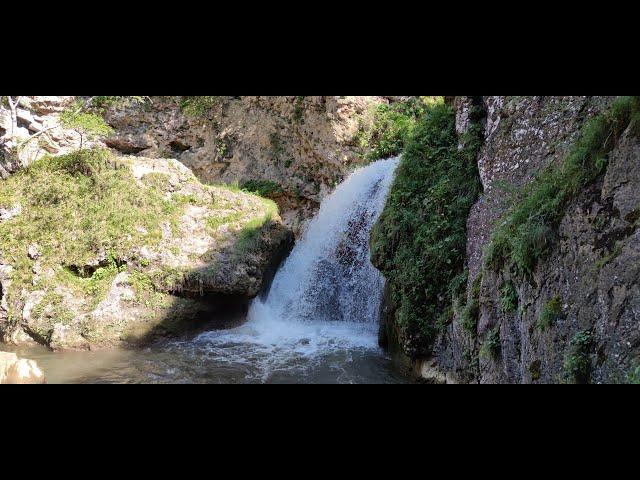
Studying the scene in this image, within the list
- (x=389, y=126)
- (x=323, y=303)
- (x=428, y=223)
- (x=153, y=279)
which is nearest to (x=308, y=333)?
(x=323, y=303)

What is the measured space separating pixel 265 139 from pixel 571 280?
50.5 ft

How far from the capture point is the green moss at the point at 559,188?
180 inches

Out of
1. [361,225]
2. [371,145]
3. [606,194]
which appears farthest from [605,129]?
[371,145]

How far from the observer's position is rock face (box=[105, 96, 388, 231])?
16641mm

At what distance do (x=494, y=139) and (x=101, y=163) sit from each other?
37.1 ft

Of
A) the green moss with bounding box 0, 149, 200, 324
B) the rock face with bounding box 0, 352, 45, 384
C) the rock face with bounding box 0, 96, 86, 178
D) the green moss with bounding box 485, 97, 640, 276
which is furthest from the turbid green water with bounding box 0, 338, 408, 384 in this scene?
the rock face with bounding box 0, 96, 86, 178

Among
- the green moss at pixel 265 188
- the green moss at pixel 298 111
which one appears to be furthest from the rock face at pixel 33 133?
the green moss at pixel 298 111

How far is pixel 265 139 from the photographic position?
1838 centimetres

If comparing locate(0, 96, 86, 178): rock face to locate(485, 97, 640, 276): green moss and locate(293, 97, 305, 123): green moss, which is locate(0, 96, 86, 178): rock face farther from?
locate(485, 97, 640, 276): green moss

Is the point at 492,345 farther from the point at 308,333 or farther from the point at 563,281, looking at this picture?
the point at 308,333

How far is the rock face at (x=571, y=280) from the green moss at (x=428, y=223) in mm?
1041

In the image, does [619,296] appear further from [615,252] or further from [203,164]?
[203,164]

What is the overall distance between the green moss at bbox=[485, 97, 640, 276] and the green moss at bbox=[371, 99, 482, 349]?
8.44 ft
